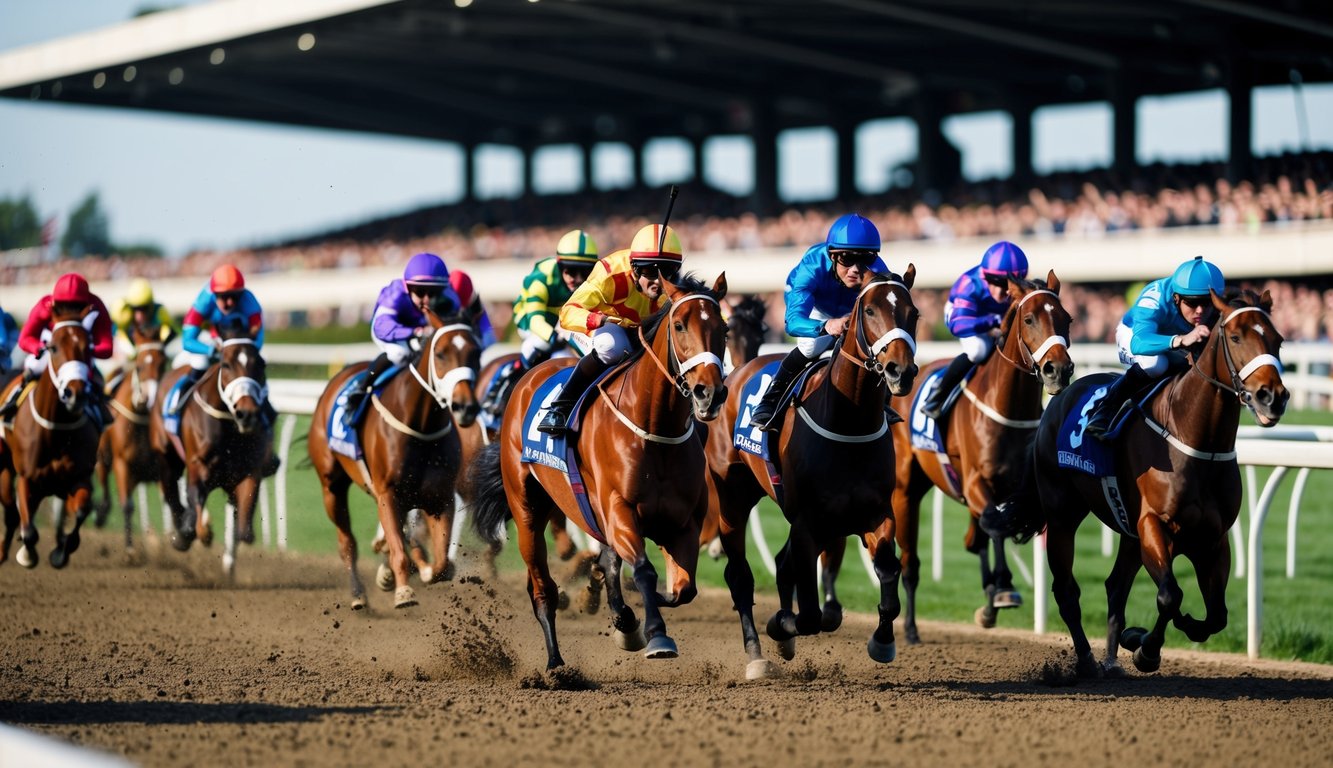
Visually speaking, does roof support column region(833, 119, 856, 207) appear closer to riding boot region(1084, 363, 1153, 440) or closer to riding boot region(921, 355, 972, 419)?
riding boot region(921, 355, 972, 419)

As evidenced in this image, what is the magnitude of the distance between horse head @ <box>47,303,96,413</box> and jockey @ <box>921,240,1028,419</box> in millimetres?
4505

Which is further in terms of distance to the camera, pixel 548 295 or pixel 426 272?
pixel 548 295

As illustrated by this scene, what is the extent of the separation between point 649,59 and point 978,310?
23106 mm

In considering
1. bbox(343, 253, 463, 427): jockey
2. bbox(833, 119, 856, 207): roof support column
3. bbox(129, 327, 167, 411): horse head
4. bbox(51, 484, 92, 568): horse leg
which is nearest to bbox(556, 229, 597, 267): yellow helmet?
bbox(343, 253, 463, 427): jockey

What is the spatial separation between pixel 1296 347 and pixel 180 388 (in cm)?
732

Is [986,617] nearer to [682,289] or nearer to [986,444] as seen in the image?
[986,444]

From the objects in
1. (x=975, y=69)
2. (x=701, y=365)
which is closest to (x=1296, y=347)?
(x=701, y=365)

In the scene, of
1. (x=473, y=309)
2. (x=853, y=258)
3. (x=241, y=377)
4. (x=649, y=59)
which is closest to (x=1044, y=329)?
(x=853, y=258)

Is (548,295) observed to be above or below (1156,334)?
above

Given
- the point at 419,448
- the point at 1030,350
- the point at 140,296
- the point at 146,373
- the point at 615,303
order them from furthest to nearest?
1. the point at 140,296
2. the point at 146,373
3. the point at 419,448
4. the point at 1030,350
5. the point at 615,303

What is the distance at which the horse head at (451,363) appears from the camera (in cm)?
724

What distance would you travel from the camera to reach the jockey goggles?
6191 millimetres

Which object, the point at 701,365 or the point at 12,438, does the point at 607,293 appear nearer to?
the point at 701,365

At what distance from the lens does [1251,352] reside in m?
5.52
